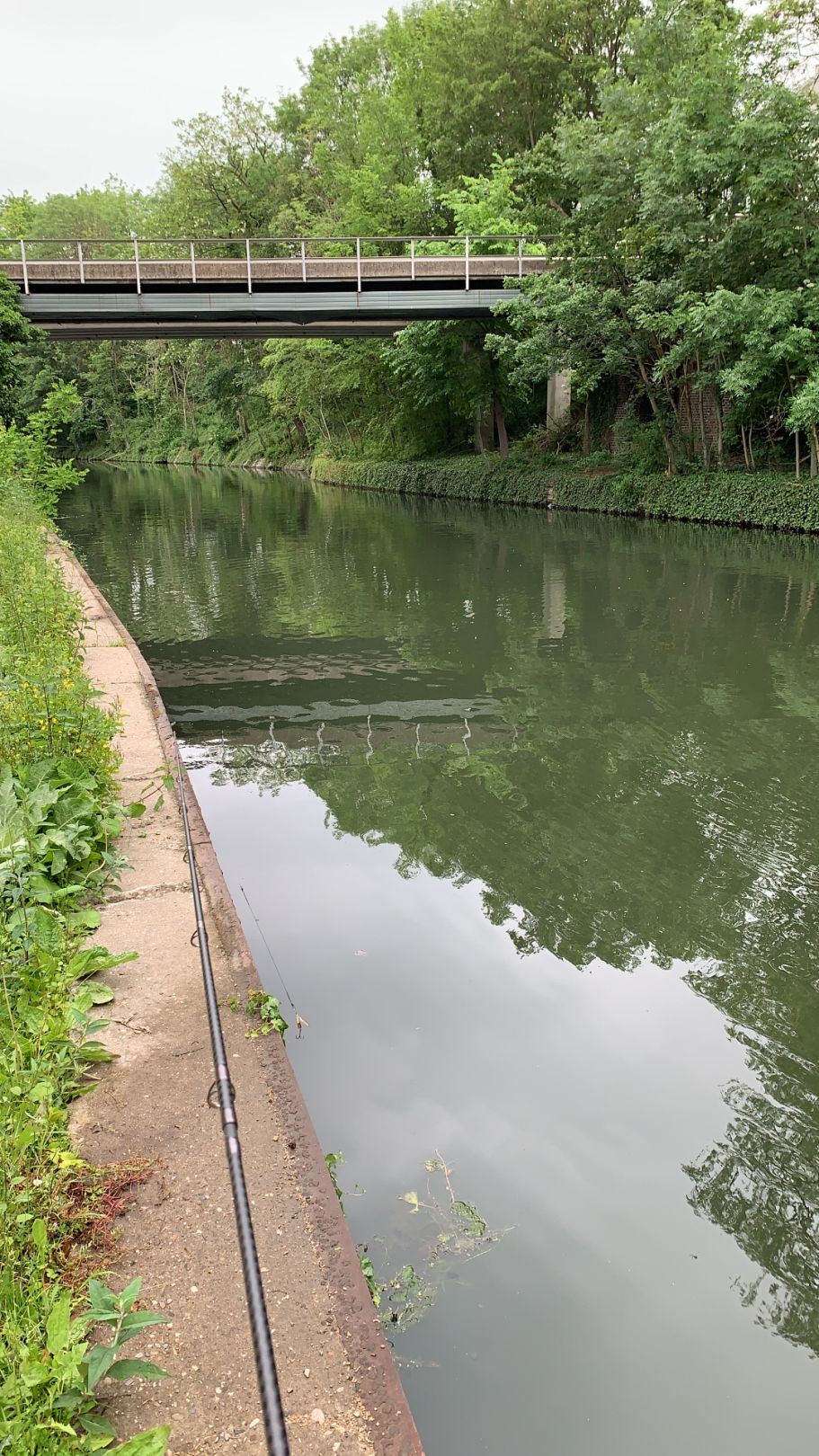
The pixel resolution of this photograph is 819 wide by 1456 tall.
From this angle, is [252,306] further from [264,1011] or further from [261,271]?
[264,1011]

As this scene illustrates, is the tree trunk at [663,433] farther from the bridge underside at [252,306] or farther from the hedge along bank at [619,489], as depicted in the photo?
the bridge underside at [252,306]

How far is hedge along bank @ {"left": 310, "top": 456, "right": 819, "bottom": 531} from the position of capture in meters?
22.5

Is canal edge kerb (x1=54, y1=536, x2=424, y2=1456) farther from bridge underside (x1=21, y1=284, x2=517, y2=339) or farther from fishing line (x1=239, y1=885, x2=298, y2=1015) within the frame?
bridge underside (x1=21, y1=284, x2=517, y2=339)

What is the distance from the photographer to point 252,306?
89.8ft

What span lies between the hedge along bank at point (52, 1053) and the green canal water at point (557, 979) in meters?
1.13

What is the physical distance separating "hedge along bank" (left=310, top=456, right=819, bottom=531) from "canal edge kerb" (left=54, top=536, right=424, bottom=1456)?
67.6 ft

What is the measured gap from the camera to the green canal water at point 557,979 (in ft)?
10.8

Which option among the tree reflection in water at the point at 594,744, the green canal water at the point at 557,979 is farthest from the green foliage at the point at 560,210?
the green canal water at the point at 557,979

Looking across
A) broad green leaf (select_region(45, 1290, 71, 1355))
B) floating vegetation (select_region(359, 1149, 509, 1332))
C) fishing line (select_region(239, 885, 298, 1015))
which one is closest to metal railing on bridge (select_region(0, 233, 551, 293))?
fishing line (select_region(239, 885, 298, 1015))

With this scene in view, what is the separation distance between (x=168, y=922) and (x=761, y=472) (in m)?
22.1

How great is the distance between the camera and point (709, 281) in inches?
870

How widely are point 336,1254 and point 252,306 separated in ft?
92.1

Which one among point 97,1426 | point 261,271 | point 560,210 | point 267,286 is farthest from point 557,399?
point 97,1426

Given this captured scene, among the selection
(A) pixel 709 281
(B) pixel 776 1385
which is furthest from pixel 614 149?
(B) pixel 776 1385
